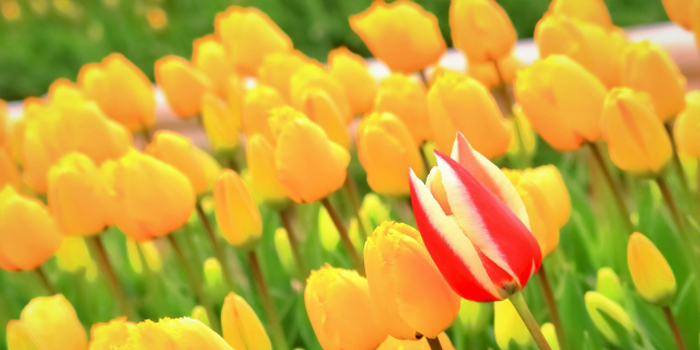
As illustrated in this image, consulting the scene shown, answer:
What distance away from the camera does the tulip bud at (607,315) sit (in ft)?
2.04

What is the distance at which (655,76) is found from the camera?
2.07ft

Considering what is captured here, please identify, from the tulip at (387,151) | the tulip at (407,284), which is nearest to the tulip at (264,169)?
the tulip at (387,151)

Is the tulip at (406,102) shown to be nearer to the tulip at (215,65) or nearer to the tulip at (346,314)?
the tulip at (346,314)

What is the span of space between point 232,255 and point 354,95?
1.00 ft

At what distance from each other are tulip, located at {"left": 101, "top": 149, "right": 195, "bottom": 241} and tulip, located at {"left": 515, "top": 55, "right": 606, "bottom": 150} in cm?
32

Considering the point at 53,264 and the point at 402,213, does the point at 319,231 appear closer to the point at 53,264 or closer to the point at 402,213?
the point at 402,213

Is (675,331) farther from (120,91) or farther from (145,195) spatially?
(120,91)

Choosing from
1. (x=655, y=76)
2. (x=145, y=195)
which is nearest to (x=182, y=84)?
(x=145, y=195)

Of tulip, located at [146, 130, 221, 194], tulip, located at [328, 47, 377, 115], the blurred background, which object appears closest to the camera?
tulip, located at [146, 130, 221, 194]

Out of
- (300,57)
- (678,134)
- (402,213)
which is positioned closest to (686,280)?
(678,134)

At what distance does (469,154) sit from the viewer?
0.42 meters

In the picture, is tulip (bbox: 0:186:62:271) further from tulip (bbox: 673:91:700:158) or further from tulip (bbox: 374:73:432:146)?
tulip (bbox: 673:91:700:158)

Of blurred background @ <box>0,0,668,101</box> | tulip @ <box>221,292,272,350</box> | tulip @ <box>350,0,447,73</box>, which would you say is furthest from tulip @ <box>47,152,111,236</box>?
blurred background @ <box>0,0,668,101</box>

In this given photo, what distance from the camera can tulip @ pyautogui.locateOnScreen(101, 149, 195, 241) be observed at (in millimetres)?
667
